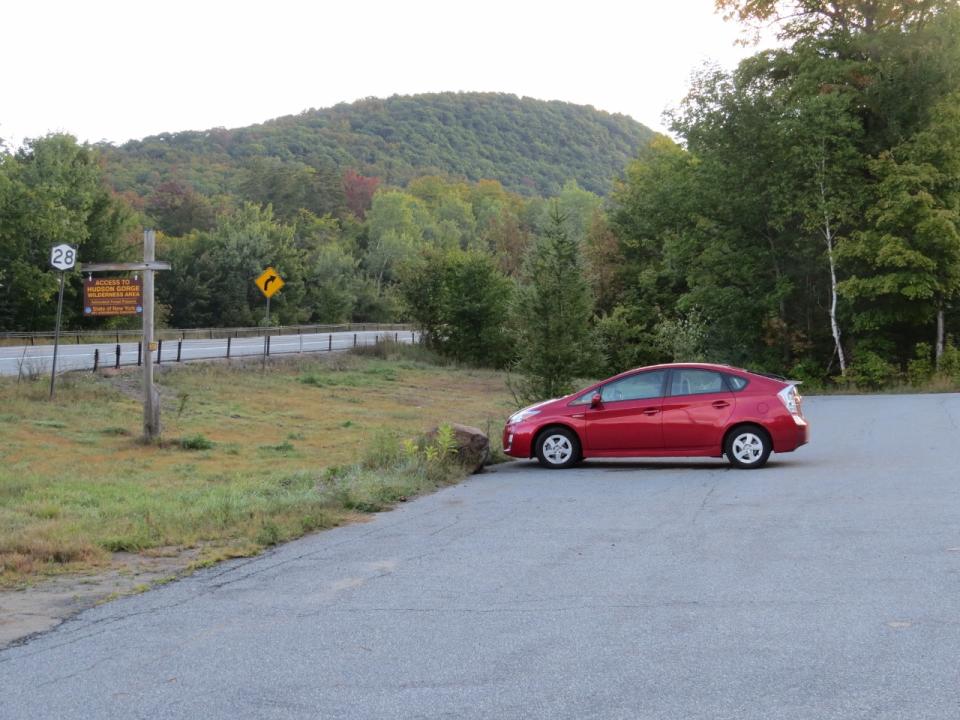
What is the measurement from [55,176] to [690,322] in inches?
1690

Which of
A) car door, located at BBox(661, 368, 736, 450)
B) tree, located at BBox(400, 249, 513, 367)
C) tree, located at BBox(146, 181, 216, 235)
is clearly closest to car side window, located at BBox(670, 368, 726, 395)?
car door, located at BBox(661, 368, 736, 450)

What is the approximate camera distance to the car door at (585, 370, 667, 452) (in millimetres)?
16203

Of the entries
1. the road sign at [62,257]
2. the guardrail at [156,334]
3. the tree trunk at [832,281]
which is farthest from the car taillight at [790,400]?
the guardrail at [156,334]

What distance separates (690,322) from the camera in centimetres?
4172

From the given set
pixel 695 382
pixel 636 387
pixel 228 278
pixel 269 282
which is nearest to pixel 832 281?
pixel 269 282

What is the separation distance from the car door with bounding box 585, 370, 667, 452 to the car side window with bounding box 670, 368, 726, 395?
0.65ft

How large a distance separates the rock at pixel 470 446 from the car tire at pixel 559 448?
919 mm

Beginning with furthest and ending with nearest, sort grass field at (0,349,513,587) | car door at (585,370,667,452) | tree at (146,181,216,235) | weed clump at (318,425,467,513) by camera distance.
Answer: tree at (146,181,216,235) → car door at (585,370,667,452) → weed clump at (318,425,467,513) → grass field at (0,349,513,587)

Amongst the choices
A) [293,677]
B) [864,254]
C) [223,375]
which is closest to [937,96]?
[864,254]

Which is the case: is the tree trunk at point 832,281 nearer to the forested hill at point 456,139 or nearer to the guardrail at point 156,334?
the guardrail at point 156,334

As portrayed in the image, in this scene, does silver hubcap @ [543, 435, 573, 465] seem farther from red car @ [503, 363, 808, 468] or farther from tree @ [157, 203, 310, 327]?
tree @ [157, 203, 310, 327]

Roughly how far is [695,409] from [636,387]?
0.98 metres

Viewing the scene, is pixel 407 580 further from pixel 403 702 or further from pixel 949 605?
pixel 949 605

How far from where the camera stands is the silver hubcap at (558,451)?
Result: 54.4 ft
